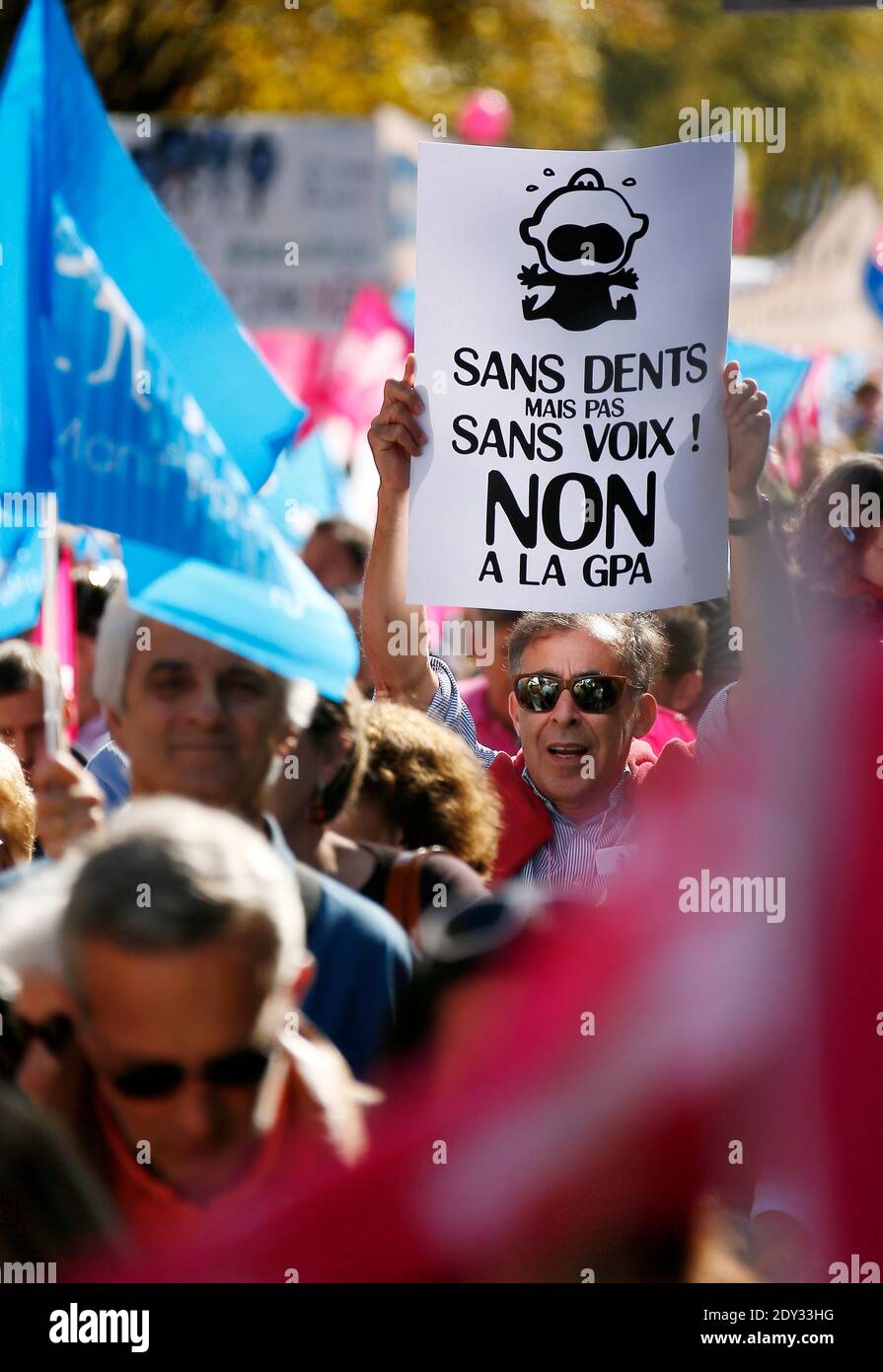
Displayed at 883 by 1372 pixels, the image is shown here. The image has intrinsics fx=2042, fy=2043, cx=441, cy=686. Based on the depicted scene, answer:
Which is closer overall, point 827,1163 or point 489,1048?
point 489,1048

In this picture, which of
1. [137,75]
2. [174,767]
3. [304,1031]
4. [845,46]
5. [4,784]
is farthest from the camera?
[845,46]

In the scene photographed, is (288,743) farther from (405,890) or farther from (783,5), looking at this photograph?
(783,5)

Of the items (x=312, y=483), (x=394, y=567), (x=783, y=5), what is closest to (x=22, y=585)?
(x=394, y=567)

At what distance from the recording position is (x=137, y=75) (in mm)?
17078

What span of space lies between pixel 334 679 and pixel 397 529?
587mm

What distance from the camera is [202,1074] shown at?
1865 millimetres

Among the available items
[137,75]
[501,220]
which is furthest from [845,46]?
[501,220]

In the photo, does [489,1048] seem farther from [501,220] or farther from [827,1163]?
[501,220]

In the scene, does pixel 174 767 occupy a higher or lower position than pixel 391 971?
higher

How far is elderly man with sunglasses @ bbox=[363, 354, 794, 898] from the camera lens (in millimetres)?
3248

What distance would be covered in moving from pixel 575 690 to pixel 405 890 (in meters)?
0.59

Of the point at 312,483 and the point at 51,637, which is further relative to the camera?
the point at 312,483

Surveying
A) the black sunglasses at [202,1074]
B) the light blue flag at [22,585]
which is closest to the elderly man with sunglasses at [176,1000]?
the black sunglasses at [202,1074]

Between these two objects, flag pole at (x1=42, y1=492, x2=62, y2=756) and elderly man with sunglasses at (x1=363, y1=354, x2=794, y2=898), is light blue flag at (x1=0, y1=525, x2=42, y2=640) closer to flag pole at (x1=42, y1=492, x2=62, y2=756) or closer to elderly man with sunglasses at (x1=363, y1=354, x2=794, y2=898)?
flag pole at (x1=42, y1=492, x2=62, y2=756)
